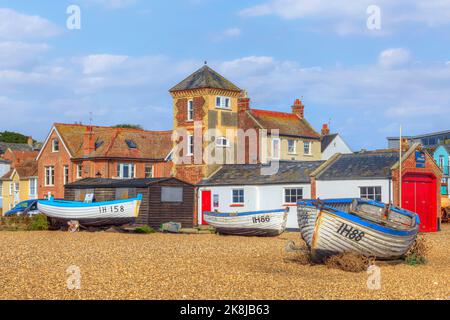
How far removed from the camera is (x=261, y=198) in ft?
142

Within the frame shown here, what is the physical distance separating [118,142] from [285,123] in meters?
15.6

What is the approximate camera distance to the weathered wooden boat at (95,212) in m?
38.6

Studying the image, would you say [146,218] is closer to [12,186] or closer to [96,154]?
[96,154]

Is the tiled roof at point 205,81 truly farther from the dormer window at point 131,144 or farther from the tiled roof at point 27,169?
the tiled roof at point 27,169

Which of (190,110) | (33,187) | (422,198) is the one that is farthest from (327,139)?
(422,198)

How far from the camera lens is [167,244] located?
30344mm

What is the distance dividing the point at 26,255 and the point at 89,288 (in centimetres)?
871

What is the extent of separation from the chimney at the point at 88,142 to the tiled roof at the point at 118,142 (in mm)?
261

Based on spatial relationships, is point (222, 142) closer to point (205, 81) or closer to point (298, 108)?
point (205, 81)

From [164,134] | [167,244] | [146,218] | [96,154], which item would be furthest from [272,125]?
[167,244]

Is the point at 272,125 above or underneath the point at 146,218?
above

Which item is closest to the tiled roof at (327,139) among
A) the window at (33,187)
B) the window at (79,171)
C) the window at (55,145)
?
the window at (79,171)

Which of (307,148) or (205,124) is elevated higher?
(205,124)
